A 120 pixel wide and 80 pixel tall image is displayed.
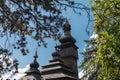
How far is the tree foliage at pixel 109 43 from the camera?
725 inches

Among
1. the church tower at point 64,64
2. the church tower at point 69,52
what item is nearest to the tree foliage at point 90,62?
the church tower at point 64,64

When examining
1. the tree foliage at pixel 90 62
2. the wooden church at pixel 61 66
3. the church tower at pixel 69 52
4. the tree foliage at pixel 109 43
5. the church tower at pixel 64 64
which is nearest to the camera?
the tree foliage at pixel 109 43

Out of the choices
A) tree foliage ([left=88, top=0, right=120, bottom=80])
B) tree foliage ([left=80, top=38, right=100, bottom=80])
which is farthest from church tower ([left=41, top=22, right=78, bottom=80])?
tree foliage ([left=88, top=0, right=120, bottom=80])

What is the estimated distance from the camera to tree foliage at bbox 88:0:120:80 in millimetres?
18406

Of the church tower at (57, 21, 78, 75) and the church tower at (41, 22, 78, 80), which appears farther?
the church tower at (57, 21, 78, 75)

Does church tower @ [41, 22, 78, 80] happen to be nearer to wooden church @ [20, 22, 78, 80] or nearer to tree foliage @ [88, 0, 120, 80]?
wooden church @ [20, 22, 78, 80]

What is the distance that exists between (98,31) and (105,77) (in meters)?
3.63

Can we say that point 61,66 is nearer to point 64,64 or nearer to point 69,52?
point 64,64

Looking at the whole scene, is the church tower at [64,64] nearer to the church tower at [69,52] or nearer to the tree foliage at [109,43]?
the church tower at [69,52]

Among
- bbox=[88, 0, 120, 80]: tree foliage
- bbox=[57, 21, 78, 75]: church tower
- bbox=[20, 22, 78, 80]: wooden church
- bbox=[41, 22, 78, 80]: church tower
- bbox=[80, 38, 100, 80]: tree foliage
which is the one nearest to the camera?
bbox=[88, 0, 120, 80]: tree foliage

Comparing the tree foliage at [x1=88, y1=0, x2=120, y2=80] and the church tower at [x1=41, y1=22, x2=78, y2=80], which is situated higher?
the tree foliage at [x1=88, y1=0, x2=120, y2=80]

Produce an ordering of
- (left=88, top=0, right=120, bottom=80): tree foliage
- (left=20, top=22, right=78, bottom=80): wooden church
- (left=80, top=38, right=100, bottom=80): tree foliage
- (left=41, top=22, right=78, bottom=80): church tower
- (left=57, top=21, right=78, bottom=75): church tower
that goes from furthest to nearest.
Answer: (left=57, top=21, right=78, bottom=75): church tower, (left=20, top=22, right=78, bottom=80): wooden church, (left=41, top=22, right=78, bottom=80): church tower, (left=80, top=38, right=100, bottom=80): tree foliage, (left=88, top=0, right=120, bottom=80): tree foliage

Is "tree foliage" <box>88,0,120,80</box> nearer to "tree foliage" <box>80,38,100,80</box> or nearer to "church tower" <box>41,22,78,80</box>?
"tree foliage" <box>80,38,100,80</box>

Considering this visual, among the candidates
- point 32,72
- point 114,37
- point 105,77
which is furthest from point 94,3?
point 32,72
